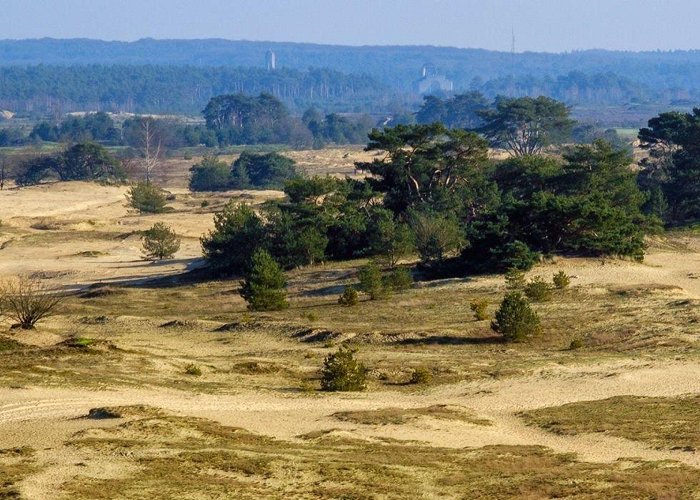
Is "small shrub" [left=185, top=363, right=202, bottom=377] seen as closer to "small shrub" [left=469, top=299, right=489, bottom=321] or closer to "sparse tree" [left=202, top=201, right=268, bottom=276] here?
"small shrub" [left=469, top=299, right=489, bottom=321]

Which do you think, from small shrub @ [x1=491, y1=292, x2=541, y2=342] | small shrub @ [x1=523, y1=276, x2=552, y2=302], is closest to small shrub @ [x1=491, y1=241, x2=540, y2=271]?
small shrub @ [x1=523, y1=276, x2=552, y2=302]

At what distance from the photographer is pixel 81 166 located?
450 feet

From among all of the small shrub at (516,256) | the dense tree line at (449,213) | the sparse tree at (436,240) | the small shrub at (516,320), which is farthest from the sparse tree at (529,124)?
the small shrub at (516,320)

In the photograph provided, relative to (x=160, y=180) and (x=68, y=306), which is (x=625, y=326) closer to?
(x=68, y=306)

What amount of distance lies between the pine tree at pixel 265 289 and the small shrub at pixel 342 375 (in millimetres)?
16556

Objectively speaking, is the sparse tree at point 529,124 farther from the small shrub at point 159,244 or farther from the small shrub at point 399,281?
the small shrub at point 399,281

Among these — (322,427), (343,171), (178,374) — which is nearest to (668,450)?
(322,427)

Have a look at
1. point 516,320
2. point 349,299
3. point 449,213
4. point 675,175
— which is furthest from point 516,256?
point 675,175

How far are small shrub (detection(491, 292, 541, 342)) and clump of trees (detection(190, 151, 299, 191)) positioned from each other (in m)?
92.1

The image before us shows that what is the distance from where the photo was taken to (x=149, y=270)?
70250mm

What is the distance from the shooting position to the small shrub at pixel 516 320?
40.2 metres

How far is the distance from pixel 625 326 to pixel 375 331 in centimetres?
764

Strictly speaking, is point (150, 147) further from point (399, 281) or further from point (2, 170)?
point (399, 281)

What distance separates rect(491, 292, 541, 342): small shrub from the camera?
4022 centimetres
